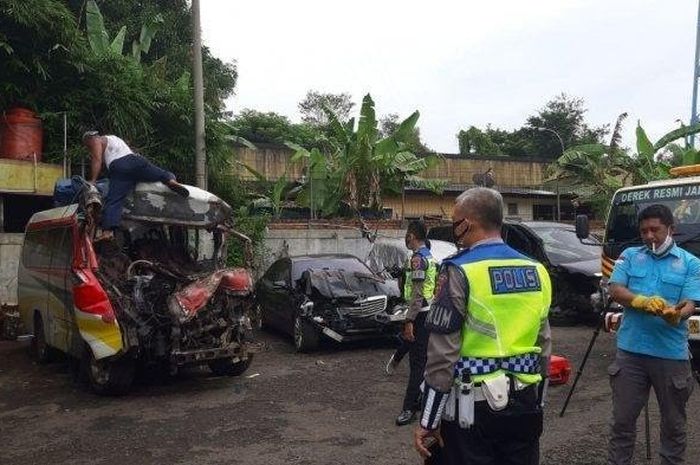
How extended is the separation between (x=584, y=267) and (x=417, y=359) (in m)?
6.53

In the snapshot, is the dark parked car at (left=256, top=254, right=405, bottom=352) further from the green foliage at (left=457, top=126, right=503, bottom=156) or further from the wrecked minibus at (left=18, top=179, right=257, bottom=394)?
the green foliage at (left=457, top=126, right=503, bottom=156)

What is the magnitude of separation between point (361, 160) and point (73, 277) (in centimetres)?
1038

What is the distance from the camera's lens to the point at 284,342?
1084cm

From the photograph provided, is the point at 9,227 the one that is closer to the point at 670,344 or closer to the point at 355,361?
the point at 355,361

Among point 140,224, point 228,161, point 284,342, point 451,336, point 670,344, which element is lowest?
point 284,342

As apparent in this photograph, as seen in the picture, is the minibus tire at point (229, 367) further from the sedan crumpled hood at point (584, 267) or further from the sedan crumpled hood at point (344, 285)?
the sedan crumpled hood at point (584, 267)

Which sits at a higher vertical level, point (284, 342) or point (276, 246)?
point (276, 246)

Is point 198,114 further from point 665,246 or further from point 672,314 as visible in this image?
point 672,314

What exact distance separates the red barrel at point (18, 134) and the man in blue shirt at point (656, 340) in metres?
11.2

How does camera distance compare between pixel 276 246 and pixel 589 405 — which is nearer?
pixel 589 405

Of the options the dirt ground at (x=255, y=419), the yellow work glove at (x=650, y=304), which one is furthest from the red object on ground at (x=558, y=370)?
the dirt ground at (x=255, y=419)

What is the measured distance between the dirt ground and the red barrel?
4776 mm

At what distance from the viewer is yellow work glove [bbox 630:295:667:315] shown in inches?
154

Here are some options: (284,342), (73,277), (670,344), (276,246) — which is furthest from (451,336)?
(276,246)
